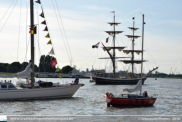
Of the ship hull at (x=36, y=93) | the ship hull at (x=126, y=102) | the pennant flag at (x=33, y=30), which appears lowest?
the ship hull at (x=126, y=102)

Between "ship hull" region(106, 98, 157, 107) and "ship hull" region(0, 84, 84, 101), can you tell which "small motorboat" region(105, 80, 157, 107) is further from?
"ship hull" region(0, 84, 84, 101)

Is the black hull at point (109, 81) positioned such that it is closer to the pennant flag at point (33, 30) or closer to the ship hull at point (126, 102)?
the pennant flag at point (33, 30)

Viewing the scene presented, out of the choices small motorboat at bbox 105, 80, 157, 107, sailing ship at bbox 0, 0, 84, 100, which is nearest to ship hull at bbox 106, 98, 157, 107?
small motorboat at bbox 105, 80, 157, 107

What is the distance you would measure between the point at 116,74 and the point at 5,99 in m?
90.4

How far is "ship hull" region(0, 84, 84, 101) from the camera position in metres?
44.9

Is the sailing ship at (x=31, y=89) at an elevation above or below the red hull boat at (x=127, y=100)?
above

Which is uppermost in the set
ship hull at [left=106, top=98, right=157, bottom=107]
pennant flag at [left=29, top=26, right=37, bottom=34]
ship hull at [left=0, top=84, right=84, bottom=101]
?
pennant flag at [left=29, top=26, right=37, bottom=34]

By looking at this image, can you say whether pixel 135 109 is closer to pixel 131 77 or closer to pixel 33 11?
pixel 33 11

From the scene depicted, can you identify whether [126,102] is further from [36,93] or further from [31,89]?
[31,89]

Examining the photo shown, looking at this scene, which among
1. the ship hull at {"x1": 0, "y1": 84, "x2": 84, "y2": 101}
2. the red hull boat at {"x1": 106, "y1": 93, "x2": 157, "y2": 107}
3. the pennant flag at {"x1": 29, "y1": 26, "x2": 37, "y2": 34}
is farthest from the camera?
the pennant flag at {"x1": 29, "y1": 26, "x2": 37, "y2": 34}

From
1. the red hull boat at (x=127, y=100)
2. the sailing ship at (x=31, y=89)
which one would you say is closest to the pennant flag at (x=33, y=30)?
the sailing ship at (x=31, y=89)

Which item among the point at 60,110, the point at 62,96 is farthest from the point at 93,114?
the point at 62,96

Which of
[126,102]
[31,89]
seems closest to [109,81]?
[31,89]

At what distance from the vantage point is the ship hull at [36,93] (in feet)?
147
